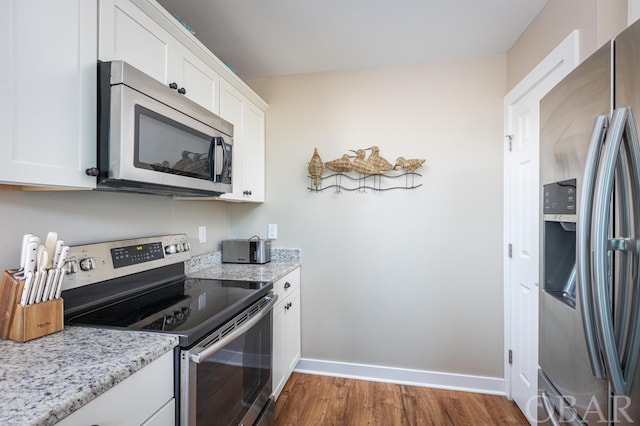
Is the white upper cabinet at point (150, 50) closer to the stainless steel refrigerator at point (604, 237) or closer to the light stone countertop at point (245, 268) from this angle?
the light stone countertop at point (245, 268)

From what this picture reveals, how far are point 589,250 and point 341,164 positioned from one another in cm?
174

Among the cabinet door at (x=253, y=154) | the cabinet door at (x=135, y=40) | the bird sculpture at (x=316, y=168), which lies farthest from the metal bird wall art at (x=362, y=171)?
the cabinet door at (x=135, y=40)

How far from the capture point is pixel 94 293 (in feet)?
4.24

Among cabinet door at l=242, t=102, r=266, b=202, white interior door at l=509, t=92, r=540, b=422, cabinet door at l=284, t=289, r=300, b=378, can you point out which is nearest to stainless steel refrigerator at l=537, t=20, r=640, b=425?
white interior door at l=509, t=92, r=540, b=422

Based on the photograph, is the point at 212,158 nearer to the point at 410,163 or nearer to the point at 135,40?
the point at 135,40

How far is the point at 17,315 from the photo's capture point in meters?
0.89

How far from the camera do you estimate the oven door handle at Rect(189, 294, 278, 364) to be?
3.26ft

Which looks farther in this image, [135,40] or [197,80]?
[197,80]

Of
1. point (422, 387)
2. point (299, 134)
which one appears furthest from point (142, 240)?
point (422, 387)

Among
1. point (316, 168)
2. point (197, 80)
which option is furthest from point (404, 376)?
point (197, 80)

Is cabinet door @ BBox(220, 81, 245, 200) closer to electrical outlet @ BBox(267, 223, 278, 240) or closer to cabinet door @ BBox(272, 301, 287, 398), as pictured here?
electrical outlet @ BBox(267, 223, 278, 240)

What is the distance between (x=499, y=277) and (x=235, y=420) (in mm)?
1936

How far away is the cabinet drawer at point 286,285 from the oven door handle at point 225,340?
1.06 feet

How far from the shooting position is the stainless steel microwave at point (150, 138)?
1053mm
